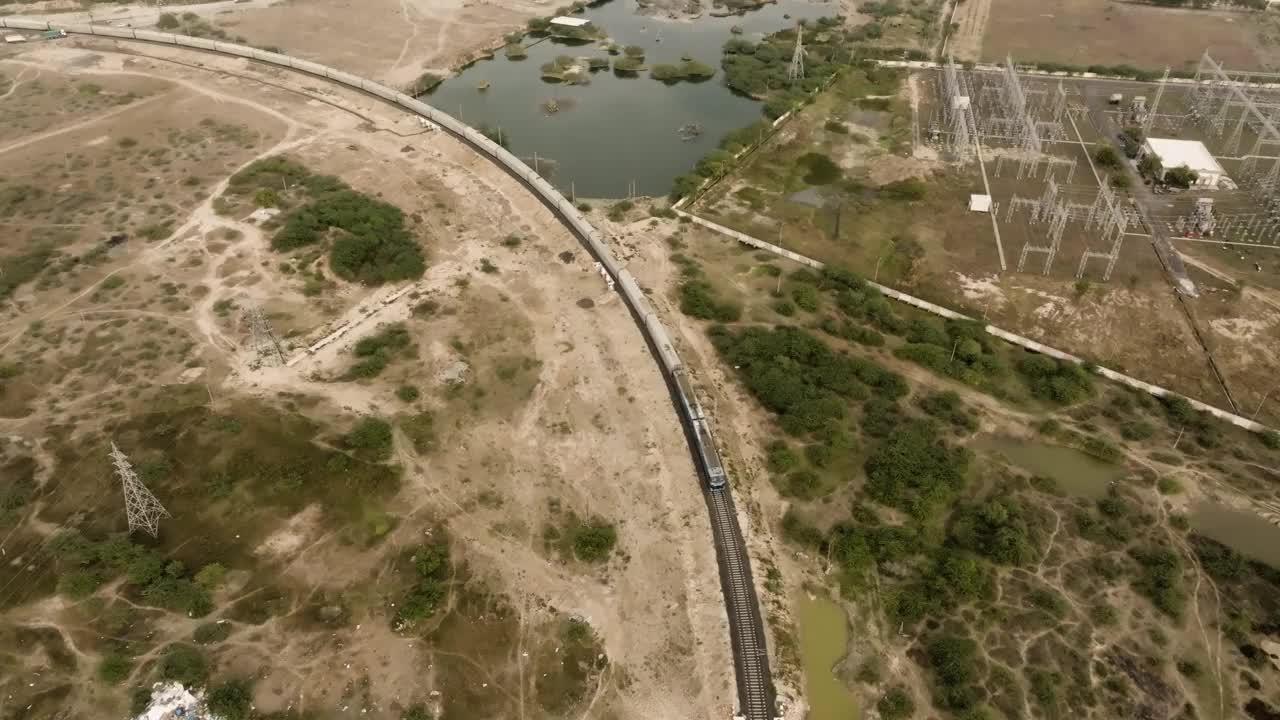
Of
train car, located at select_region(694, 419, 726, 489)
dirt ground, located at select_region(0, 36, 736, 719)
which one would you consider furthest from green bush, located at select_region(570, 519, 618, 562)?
train car, located at select_region(694, 419, 726, 489)

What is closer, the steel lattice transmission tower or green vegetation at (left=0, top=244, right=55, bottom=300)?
the steel lattice transmission tower

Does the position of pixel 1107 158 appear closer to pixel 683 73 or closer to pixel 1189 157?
pixel 1189 157

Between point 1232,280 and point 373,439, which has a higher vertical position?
point 1232,280

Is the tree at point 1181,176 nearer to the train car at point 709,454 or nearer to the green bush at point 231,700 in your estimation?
the train car at point 709,454

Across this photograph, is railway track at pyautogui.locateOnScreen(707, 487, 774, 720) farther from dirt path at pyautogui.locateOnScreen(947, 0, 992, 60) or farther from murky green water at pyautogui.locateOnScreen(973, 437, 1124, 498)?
dirt path at pyautogui.locateOnScreen(947, 0, 992, 60)

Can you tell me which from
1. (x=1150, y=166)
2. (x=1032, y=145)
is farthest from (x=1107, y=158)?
(x=1032, y=145)

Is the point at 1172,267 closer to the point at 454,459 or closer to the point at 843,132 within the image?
the point at 843,132
